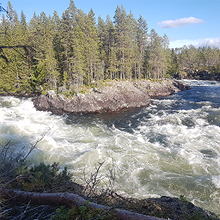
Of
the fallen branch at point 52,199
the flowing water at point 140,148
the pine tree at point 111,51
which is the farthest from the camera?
the pine tree at point 111,51

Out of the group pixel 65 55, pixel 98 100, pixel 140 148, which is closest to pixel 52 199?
pixel 140 148

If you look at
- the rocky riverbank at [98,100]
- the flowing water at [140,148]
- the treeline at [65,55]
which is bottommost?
the flowing water at [140,148]

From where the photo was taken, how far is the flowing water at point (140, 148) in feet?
33.6

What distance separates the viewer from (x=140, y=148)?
597 inches

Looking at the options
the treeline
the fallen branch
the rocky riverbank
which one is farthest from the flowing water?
the treeline

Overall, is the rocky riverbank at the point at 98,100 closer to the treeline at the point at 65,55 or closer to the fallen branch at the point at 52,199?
the treeline at the point at 65,55

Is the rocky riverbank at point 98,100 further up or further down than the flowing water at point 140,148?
further up

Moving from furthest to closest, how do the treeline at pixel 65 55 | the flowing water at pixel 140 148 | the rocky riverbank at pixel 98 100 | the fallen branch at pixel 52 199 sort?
the treeline at pixel 65 55
the rocky riverbank at pixel 98 100
the flowing water at pixel 140 148
the fallen branch at pixel 52 199

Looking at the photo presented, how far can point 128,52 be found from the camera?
137ft

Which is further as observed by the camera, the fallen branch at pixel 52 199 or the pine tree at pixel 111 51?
the pine tree at pixel 111 51

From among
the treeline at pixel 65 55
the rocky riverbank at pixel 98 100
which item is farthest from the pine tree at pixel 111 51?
the rocky riverbank at pixel 98 100

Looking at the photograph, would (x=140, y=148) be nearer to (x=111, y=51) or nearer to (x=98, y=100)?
(x=98, y=100)

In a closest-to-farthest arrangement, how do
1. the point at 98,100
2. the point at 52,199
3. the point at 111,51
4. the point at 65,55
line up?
the point at 52,199
the point at 98,100
the point at 65,55
the point at 111,51

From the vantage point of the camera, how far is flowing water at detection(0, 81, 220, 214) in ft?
33.6
